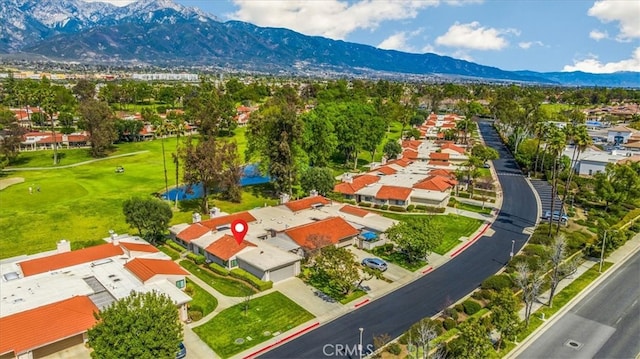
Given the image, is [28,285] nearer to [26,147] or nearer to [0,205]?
[0,205]

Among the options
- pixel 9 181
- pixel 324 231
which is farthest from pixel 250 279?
pixel 9 181

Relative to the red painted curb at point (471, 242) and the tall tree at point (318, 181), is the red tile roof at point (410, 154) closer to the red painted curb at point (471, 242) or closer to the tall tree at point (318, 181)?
the tall tree at point (318, 181)

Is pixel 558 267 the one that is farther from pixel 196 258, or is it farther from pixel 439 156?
pixel 439 156

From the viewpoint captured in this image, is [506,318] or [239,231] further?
[239,231]

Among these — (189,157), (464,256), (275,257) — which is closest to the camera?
(275,257)

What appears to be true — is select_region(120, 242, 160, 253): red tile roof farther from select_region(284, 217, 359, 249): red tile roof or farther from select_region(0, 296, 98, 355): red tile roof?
select_region(284, 217, 359, 249): red tile roof

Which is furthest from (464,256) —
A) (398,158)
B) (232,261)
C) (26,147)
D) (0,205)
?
(26,147)
